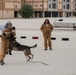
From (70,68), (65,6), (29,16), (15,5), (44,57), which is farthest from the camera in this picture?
(65,6)

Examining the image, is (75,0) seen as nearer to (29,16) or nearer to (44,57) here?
(29,16)

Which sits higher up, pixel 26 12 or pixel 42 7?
pixel 42 7

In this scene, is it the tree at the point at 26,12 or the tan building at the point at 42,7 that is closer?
the tree at the point at 26,12

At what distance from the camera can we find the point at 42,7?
11906 centimetres

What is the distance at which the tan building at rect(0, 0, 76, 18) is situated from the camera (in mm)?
112312

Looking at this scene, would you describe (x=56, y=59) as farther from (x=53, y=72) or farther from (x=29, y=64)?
(x=53, y=72)

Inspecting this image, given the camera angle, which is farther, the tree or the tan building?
the tan building

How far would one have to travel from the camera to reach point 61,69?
12.6 metres

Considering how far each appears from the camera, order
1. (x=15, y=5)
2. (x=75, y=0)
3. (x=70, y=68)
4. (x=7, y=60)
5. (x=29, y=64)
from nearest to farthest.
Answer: (x=70, y=68) → (x=29, y=64) → (x=7, y=60) → (x=15, y=5) → (x=75, y=0)

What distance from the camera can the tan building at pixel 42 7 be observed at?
11231 centimetres

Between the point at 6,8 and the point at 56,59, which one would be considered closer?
the point at 56,59

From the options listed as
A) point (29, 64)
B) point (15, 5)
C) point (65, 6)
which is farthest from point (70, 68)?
point (65, 6)

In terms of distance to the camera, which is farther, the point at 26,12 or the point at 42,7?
the point at 42,7

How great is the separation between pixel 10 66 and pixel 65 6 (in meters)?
116
